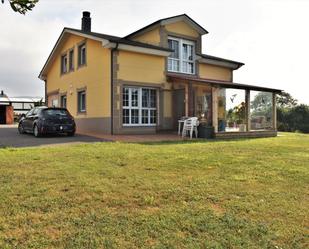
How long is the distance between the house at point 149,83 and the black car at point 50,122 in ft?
7.06

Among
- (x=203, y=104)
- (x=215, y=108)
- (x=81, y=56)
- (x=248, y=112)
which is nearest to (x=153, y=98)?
(x=203, y=104)

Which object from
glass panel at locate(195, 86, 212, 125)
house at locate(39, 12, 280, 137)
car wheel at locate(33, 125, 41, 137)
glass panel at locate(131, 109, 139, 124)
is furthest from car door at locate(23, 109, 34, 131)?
glass panel at locate(195, 86, 212, 125)

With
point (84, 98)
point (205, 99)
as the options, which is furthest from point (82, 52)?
point (205, 99)

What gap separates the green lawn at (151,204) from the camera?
3.58 metres

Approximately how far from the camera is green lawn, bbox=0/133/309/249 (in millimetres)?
3580

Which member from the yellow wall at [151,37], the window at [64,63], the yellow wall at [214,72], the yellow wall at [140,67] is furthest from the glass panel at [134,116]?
the window at [64,63]

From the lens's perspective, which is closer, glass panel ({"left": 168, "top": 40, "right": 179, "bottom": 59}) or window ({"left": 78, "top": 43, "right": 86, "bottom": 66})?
glass panel ({"left": 168, "top": 40, "right": 179, "bottom": 59})

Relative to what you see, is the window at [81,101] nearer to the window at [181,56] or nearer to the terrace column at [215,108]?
the window at [181,56]

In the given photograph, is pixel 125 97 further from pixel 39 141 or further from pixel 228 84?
pixel 39 141

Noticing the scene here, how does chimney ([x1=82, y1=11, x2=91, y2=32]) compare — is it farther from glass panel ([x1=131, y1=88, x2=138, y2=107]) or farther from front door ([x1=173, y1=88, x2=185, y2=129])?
front door ([x1=173, y1=88, x2=185, y2=129])

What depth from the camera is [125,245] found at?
3.41 meters

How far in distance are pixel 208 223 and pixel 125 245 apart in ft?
3.80

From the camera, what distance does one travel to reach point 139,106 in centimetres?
1705

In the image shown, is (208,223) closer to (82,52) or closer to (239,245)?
(239,245)
